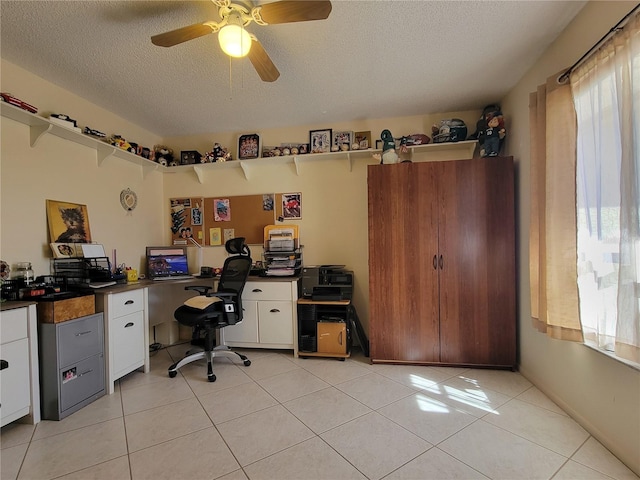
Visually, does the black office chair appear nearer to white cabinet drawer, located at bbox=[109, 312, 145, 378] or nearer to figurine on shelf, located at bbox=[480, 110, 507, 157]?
white cabinet drawer, located at bbox=[109, 312, 145, 378]

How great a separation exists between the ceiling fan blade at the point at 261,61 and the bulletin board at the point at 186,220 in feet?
6.91

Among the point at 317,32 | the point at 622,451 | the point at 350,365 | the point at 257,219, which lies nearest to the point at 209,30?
the point at 317,32

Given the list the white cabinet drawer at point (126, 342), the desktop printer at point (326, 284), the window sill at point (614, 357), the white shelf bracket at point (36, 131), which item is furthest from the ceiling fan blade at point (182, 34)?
the window sill at point (614, 357)

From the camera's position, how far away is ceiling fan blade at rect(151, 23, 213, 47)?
1.52 m

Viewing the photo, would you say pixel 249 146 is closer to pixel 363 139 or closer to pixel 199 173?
pixel 199 173

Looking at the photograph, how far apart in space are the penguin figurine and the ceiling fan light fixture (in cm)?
164

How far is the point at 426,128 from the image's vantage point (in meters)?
3.11

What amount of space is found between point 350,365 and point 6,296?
8.60ft

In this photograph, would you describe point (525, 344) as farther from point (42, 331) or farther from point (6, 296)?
point (6, 296)

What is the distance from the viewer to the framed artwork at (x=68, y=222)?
2.30 m

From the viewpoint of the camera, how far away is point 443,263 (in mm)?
2557

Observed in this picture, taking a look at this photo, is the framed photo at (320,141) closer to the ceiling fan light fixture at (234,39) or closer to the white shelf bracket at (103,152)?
the ceiling fan light fixture at (234,39)

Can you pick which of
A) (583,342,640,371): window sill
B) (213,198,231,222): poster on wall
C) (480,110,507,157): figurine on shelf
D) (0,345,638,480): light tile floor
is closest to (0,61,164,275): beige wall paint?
(213,198,231,222): poster on wall

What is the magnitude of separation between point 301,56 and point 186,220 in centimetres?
244
